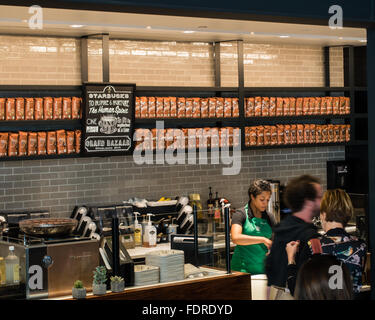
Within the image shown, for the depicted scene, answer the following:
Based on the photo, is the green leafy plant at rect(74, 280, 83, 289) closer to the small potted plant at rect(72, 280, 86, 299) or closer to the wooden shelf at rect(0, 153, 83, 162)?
the small potted plant at rect(72, 280, 86, 299)

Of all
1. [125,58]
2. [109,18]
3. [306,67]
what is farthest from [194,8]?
[306,67]

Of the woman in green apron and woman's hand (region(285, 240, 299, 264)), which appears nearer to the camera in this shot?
woman's hand (region(285, 240, 299, 264))

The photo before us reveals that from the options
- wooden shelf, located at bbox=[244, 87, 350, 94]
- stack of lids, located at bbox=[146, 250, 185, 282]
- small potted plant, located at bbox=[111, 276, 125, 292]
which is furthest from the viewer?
wooden shelf, located at bbox=[244, 87, 350, 94]

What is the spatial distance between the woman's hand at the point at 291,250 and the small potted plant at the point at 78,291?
1.40m

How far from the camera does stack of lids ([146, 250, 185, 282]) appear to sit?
4.84 metres

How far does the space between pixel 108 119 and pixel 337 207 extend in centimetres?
328

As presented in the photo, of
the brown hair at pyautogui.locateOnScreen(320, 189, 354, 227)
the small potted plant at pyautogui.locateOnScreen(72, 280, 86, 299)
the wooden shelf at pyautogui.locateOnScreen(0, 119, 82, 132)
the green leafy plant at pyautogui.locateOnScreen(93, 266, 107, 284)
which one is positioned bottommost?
the small potted plant at pyautogui.locateOnScreen(72, 280, 86, 299)

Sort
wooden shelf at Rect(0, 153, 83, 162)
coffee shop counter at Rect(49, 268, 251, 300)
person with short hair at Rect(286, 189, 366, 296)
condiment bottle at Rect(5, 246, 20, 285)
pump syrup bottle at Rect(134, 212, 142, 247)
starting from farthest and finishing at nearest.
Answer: pump syrup bottle at Rect(134, 212, 142, 247) → wooden shelf at Rect(0, 153, 83, 162) → coffee shop counter at Rect(49, 268, 251, 300) → condiment bottle at Rect(5, 246, 20, 285) → person with short hair at Rect(286, 189, 366, 296)

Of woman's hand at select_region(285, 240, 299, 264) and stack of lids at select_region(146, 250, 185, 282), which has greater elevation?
woman's hand at select_region(285, 240, 299, 264)

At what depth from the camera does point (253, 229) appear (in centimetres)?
540

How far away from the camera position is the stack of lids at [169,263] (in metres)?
4.84

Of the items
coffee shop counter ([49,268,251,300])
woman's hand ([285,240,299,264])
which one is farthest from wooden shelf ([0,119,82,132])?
Answer: woman's hand ([285,240,299,264])

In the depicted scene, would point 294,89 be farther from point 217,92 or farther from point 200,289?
point 200,289

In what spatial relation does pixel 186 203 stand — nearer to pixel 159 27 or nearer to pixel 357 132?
pixel 159 27
